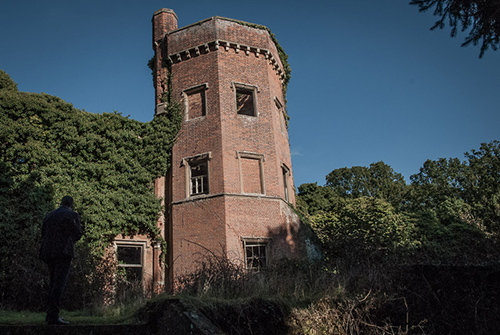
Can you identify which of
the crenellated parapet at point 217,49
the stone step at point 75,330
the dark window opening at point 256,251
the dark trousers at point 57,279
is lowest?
the stone step at point 75,330

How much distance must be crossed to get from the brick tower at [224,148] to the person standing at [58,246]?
812cm

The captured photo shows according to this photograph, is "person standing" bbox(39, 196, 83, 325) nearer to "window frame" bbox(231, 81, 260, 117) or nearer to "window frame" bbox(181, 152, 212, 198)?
"window frame" bbox(181, 152, 212, 198)

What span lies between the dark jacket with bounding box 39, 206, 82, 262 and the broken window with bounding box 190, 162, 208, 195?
9866 mm

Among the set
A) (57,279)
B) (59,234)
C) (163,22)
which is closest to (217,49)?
(163,22)

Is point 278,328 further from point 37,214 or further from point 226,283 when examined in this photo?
point 37,214

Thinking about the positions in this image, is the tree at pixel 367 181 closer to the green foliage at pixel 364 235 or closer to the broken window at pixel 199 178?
the green foliage at pixel 364 235

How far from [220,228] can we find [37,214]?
589 cm

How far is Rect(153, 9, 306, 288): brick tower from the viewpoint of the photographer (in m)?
14.8

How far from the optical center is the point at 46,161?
13.5m

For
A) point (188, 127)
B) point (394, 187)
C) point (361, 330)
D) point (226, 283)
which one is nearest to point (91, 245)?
point (188, 127)

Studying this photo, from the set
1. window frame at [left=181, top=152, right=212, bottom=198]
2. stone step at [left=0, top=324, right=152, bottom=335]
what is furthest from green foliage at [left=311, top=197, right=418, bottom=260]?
stone step at [left=0, top=324, right=152, bottom=335]

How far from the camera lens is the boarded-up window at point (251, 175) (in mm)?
15781

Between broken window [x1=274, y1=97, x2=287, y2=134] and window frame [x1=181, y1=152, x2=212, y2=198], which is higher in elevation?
broken window [x1=274, y1=97, x2=287, y2=134]

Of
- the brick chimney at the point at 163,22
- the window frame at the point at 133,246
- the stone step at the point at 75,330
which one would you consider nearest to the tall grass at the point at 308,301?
the stone step at the point at 75,330
